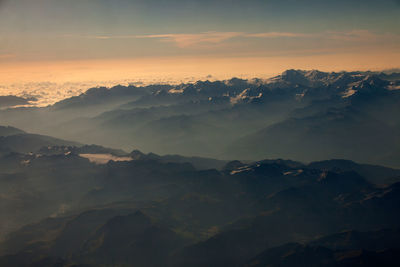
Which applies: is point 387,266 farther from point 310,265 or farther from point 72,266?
point 72,266

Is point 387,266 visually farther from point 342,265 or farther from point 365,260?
point 342,265

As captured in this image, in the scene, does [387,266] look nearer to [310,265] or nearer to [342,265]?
[342,265]

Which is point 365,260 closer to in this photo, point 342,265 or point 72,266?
point 342,265

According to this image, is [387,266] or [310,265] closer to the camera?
[387,266]

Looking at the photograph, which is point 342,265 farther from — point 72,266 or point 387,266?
point 72,266

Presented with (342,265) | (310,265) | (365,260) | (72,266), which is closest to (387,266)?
(365,260)

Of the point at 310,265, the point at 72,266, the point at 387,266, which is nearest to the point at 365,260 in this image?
the point at 387,266

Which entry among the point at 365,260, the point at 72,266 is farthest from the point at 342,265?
the point at 72,266
